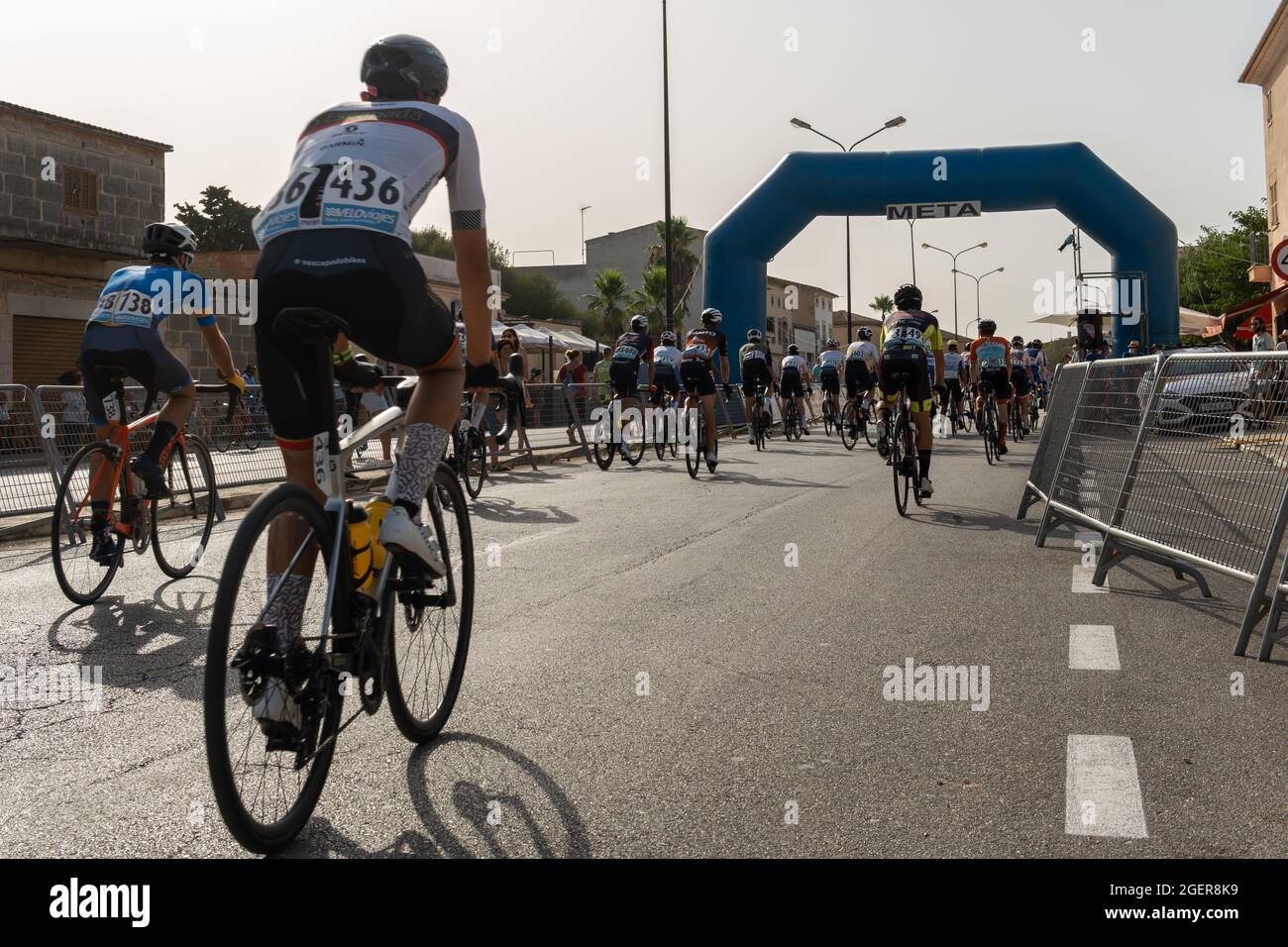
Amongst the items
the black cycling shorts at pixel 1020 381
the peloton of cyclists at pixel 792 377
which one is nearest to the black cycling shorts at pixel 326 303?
the black cycling shorts at pixel 1020 381

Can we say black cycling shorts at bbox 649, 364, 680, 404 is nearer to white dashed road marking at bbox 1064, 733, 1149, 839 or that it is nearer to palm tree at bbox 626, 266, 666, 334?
white dashed road marking at bbox 1064, 733, 1149, 839

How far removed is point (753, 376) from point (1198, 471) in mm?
14525

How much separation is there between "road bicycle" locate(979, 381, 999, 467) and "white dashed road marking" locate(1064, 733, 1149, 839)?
42.7 ft

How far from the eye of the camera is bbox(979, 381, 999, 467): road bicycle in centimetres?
1683

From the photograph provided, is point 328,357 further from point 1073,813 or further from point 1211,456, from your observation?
point 1211,456

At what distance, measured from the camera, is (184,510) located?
26.1ft

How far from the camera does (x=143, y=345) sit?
689 cm

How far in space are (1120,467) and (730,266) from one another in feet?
76.8

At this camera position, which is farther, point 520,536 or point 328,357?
point 520,536

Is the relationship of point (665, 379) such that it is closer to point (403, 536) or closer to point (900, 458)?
point (900, 458)

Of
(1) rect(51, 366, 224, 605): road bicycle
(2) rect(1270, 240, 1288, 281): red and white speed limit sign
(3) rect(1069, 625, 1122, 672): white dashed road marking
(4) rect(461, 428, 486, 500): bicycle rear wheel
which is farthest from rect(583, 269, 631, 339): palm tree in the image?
(3) rect(1069, 625, 1122, 672): white dashed road marking

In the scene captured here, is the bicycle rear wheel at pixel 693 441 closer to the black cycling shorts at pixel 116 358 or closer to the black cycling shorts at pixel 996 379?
the black cycling shorts at pixel 996 379
